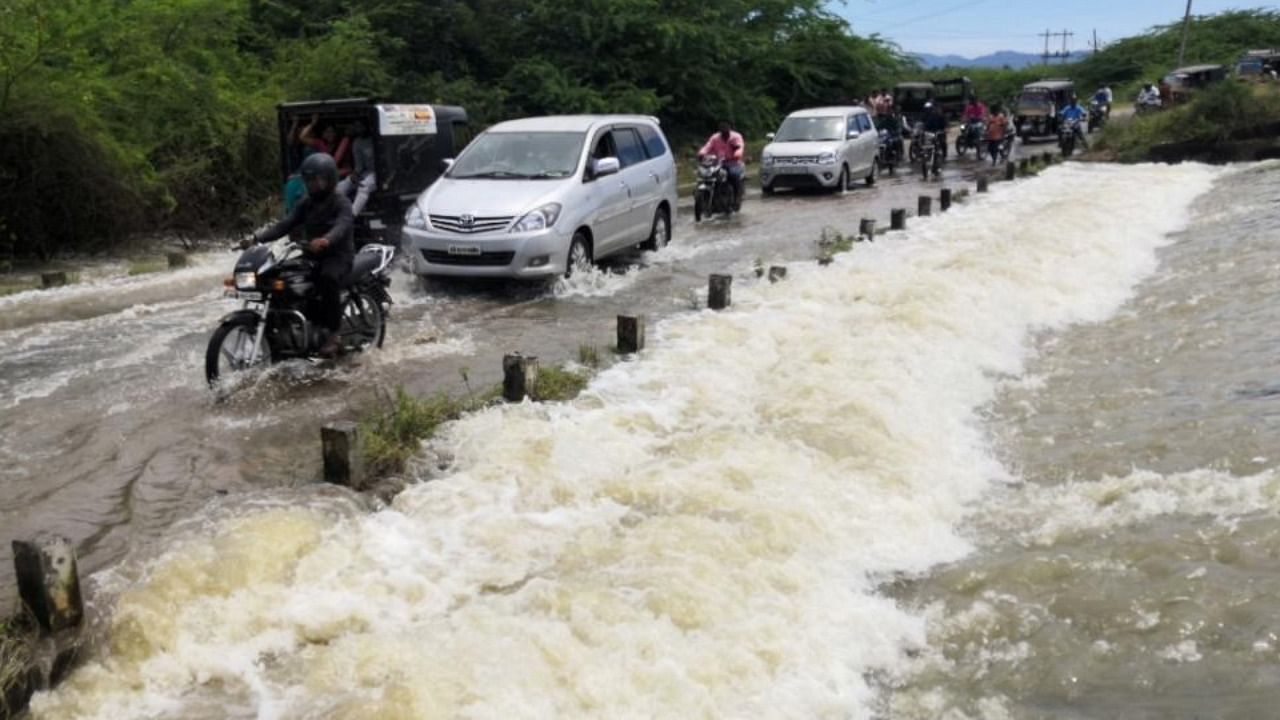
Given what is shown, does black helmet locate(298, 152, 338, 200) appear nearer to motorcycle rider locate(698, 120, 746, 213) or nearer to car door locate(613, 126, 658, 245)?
car door locate(613, 126, 658, 245)

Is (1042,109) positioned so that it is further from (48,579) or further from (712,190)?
(48,579)

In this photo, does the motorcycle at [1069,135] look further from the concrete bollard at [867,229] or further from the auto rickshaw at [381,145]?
the auto rickshaw at [381,145]

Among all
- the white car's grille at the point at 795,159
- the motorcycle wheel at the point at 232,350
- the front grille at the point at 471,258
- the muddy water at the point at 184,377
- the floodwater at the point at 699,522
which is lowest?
the floodwater at the point at 699,522

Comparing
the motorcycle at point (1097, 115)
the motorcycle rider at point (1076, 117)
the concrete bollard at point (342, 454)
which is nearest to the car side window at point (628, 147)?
the concrete bollard at point (342, 454)

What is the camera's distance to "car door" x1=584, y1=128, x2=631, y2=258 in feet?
40.5

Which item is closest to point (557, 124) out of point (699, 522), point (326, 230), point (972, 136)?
point (326, 230)

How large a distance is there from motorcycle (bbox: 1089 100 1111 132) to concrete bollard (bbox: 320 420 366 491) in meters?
35.7

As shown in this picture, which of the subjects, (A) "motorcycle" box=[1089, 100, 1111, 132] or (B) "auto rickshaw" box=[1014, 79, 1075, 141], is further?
(A) "motorcycle" box=[1089, 100, 1111, 132]

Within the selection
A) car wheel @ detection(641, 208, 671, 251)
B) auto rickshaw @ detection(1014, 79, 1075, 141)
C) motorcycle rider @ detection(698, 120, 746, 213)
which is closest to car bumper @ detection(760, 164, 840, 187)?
motorcycle rider @ detection(698, 120, 746, 213)

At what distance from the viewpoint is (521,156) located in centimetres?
1243

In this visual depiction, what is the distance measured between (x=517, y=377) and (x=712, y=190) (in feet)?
38.5

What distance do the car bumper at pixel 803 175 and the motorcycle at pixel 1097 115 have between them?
62.4 ft

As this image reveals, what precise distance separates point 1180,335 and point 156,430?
905cm

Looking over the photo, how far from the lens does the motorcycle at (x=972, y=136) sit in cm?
2969
